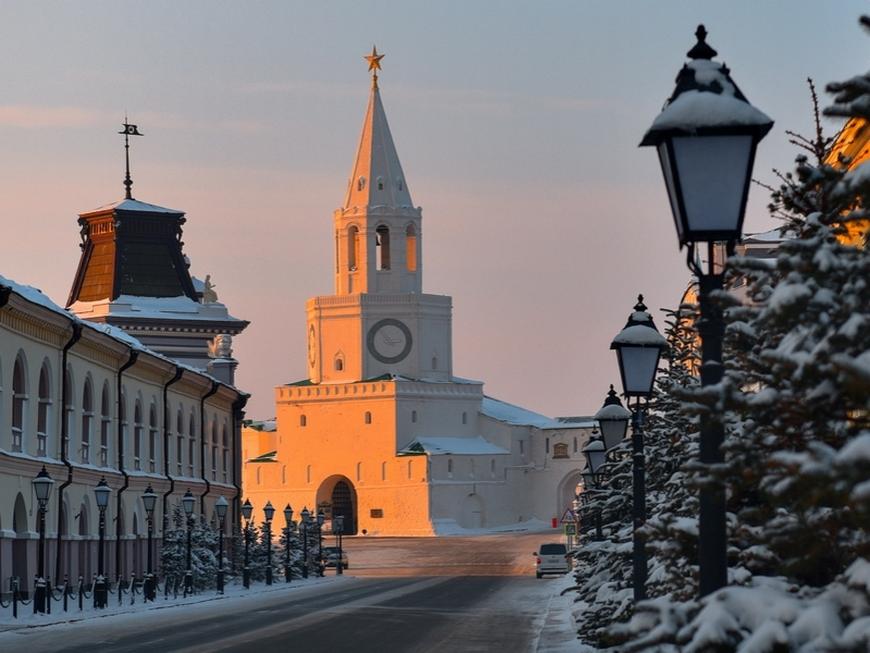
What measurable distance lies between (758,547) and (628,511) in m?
13.9

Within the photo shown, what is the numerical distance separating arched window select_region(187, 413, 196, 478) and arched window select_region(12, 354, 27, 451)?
70.4 ft

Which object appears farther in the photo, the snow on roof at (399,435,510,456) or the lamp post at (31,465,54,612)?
the snow on roof at (399,435,510,456)

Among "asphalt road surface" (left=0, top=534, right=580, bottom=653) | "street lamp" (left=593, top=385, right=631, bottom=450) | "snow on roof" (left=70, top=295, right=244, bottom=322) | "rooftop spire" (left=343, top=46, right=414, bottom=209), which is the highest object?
"rooftop spire" (left=343, top=46, right=414, bottom=209)

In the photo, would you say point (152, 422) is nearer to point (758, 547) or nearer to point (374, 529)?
point (758, 547)

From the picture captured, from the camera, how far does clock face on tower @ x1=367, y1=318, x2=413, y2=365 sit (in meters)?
140

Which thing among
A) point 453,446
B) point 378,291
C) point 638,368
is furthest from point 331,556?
point 638,368

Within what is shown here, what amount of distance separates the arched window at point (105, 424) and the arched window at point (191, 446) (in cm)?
1198

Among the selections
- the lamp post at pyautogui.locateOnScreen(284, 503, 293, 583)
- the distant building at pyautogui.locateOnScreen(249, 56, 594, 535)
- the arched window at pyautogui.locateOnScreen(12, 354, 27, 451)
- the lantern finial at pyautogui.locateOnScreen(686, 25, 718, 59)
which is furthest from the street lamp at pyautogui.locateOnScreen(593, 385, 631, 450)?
the distant building at pyautogui.locateOnScreen(249, 56, 594, 535)

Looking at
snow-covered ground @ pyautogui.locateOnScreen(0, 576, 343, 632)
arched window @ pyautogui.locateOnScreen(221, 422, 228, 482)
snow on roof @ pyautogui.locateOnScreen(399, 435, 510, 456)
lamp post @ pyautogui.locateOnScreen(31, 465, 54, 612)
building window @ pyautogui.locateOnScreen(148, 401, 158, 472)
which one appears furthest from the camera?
snow on roof @ pyautogui.locateOnScreen(399, 435, 510, 456)

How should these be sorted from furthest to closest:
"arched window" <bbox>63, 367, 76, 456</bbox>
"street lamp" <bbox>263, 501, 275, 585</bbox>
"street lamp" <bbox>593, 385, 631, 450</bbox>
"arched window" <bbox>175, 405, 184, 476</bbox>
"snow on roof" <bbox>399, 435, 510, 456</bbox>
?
1. "snow on roof" <bbox>399, 435, 510, 456</bbox>
2. "arched window" <bbox>175, 405, 184, 476</bbox>
3. "street lamp" <bbox>263, 501, 275, 585</bbox>
4. "arched window" <bbox>63, 367, 76, 456</bbox>
5. "street lamp" <bbox>593, 385, 631, 450</bbox>

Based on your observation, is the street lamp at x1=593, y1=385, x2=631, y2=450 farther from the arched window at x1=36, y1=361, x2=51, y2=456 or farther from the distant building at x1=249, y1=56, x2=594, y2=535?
the distant building at x1=249, y1=56, x2=594, y2=535

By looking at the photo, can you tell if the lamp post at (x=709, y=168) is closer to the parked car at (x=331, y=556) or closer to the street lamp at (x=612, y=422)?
the street lamp at (x=612, y=422)

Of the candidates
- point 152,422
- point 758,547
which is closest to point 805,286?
point 758,547

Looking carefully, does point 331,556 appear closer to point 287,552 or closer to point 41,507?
point 287,552
